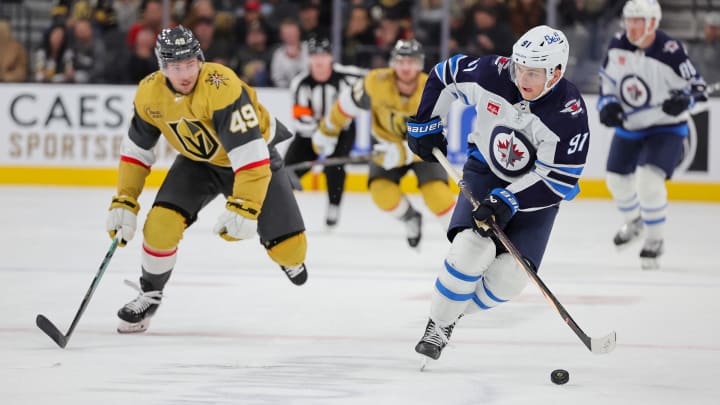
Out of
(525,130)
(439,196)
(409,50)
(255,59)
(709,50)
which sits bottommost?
(255,59)

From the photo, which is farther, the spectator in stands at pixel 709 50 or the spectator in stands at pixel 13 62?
the spectator in stands at pixel 13 62

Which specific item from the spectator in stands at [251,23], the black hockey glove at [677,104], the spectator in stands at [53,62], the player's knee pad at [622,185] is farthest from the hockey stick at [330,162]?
the spectator in stands at [53,62]

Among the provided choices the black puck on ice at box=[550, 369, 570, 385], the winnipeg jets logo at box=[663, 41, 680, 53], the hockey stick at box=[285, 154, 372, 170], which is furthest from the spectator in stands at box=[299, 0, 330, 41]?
the black puck on ice at box=[550, 369, 570, 385]

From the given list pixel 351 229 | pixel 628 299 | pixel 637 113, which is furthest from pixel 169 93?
pixel 351 229

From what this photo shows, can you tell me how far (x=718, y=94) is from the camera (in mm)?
8977

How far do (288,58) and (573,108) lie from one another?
5.99 m

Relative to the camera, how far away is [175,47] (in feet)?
12.8

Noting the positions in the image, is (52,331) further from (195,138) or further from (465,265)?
(465,265)

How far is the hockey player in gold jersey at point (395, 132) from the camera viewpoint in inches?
241

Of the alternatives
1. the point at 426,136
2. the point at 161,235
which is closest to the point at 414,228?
the point at 426,136

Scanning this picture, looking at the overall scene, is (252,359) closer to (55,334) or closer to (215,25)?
(55,334)

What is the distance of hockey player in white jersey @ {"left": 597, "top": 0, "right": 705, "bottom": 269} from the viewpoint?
19.9 feet

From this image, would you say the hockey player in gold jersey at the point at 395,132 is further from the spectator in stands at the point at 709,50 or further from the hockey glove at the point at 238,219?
the spectator in stands at the point at 709,50

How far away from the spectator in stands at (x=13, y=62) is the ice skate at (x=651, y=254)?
17.8 feet
